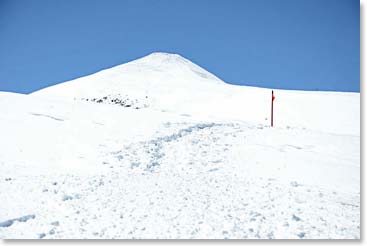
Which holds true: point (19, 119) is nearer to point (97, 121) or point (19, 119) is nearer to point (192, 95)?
point (97, 121)

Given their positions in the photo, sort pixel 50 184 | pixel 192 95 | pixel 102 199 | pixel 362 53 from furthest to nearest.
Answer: pixel 192 95
pixel 362 53
pixel 50 184
pixel 102 199

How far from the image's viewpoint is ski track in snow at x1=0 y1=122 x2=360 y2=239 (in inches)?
258

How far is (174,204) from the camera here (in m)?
7.62

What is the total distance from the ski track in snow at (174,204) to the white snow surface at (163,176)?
24mm

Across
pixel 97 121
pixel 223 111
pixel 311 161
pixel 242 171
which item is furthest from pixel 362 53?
pixel 223 111

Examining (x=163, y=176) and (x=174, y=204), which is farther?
(x=163, y=176)

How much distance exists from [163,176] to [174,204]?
6.56 feet

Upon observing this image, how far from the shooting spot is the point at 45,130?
1252 centimetres

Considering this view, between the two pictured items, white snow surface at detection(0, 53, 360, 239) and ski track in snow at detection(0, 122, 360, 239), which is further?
white snow surface at detection(0, 53, 360, 239)

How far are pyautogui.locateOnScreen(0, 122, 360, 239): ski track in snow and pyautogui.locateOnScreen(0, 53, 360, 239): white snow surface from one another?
2cm

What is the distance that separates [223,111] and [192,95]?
7234mm

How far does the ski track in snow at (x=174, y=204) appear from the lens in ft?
21.5

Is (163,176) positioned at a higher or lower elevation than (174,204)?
higher

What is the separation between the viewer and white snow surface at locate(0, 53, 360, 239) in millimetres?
6727
